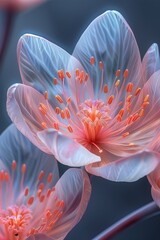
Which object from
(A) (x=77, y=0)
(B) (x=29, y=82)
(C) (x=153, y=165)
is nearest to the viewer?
(C) (x=153, y=165)

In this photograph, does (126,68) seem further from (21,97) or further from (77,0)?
(77,0)

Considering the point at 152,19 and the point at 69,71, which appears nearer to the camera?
the point at 69,71

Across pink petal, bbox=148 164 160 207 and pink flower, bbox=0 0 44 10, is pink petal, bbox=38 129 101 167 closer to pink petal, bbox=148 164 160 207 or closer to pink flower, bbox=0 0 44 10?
pink petal, bbox=148 164 160 207

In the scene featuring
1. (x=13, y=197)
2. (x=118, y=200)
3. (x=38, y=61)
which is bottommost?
(x=118, y=200)

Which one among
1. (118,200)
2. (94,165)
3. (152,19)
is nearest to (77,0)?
(152,19)

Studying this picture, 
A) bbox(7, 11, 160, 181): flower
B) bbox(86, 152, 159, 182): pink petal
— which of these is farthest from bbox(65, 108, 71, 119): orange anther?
bbox(86, 152, 159, 182): pink petal

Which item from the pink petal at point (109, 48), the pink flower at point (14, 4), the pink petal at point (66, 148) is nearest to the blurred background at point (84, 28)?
the pink flower at point (14, 4)

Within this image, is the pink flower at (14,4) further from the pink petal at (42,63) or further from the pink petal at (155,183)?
the pink petal at (155,183)

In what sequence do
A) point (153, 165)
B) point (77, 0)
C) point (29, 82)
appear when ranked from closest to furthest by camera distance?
point (153, 165) < point (29, 82) < point (77, 0)
